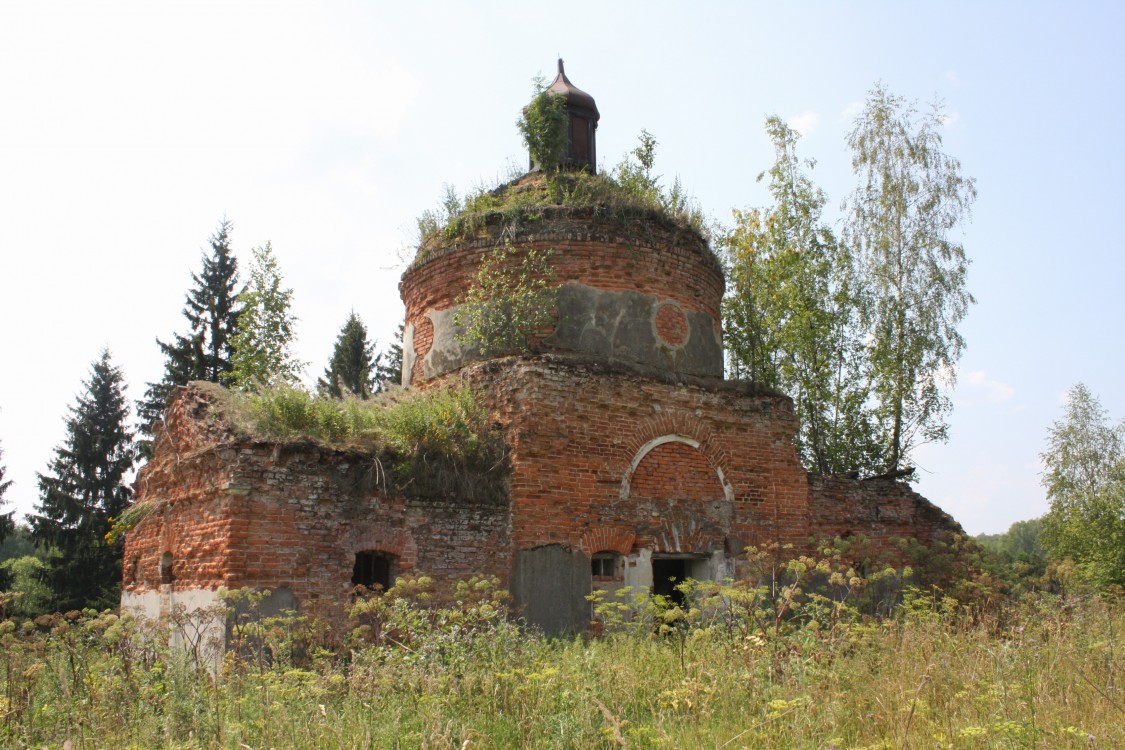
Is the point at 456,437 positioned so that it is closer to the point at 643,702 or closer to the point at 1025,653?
the point at 643,702

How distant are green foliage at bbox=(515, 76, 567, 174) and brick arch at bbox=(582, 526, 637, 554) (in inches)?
233

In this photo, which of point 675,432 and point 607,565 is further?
point 675,432

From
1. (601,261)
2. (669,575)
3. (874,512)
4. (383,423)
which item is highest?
(601,261)

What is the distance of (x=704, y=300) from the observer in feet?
42.2

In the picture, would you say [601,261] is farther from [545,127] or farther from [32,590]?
[32,590]

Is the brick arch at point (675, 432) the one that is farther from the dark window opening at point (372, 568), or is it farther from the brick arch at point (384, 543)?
the dark window opening at point (372, 568)

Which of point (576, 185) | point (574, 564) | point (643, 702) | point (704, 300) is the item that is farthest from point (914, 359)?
point (643, 702)

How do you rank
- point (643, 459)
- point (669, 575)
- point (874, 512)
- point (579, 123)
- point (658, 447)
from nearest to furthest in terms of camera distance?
1. point (643, 459)
2. point (658, 447)
3. point (669, 575)
4. point (874, 512)
5. point (579, 123)

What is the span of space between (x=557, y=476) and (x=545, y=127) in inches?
237

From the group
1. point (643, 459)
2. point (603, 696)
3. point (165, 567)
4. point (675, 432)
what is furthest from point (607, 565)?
point (165, 567)

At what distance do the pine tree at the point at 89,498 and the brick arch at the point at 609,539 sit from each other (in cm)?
1716

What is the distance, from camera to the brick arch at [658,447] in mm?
10641

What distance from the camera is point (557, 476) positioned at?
10.1 m

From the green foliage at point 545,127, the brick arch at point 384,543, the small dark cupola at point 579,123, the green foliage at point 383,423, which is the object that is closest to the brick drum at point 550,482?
the brick arch at point 384,543
